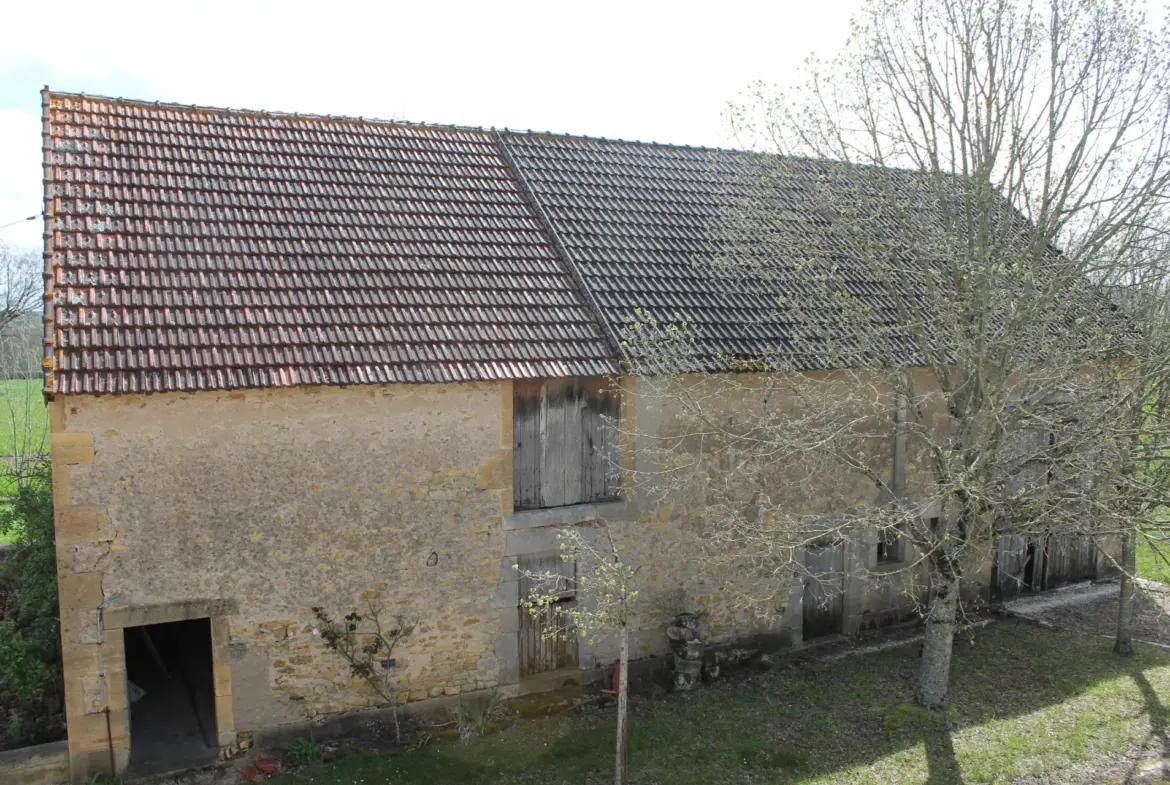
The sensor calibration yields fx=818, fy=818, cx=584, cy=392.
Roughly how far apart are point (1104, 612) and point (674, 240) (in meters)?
8.83

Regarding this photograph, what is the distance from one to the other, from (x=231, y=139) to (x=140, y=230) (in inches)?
89.1

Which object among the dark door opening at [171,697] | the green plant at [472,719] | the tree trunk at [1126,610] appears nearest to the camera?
the dark door opening at [171,697]

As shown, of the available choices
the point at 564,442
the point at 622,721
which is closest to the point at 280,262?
the point at 564,442

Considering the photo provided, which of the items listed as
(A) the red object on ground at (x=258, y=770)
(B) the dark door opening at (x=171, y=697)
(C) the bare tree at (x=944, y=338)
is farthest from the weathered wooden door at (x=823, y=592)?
(B) the dark door opening at (x=171, y=697)

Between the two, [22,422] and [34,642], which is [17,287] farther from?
[34,642]

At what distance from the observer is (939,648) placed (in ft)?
30.1

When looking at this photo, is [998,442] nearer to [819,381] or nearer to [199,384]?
[819,381]

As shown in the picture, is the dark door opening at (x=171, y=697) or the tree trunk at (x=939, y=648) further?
the tree trunk at (x=939, y=648)

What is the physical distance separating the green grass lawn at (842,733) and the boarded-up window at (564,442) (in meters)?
2.47

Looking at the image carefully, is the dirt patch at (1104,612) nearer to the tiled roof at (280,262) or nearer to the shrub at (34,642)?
the tiled roof at (280,262)

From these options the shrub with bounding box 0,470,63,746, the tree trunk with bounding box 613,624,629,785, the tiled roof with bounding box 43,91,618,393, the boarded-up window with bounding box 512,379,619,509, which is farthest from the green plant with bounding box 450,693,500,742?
the shrub with bounding box 0,470,63,746

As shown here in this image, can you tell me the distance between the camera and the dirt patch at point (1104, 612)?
39.0ft

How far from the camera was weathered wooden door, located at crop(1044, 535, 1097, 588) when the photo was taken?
1351cm

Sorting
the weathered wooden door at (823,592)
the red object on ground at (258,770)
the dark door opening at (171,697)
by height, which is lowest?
the red object on ground at (258,770)
